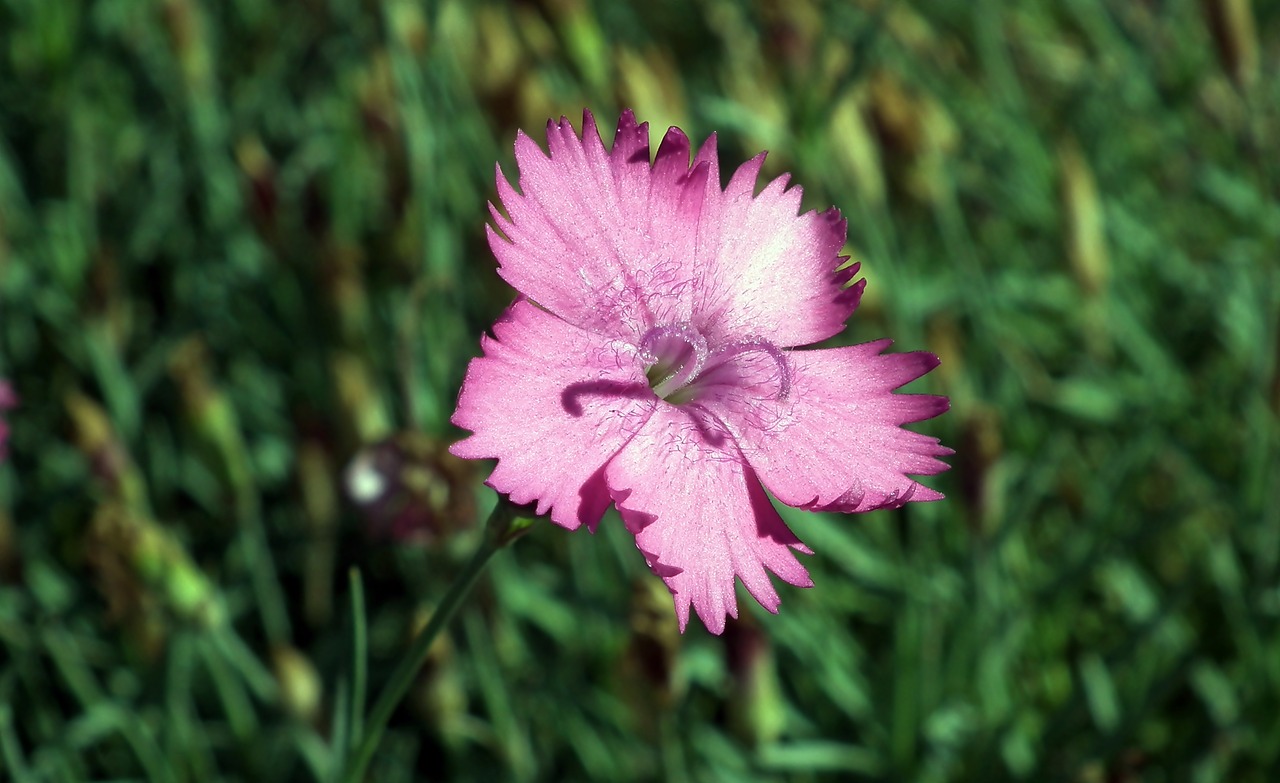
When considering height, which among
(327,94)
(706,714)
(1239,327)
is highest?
(327,94)

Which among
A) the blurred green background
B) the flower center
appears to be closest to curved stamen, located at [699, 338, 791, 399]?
the flower center

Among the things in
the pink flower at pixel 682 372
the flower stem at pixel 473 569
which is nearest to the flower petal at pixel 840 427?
the pink flower at pixel 682 372

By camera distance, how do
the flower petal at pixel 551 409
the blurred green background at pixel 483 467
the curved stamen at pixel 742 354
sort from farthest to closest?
the blurred green background at pixel 483 467, the curved stamen at pixel 742 354, the flower petal at pixel 551 409

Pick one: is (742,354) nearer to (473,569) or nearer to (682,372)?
(682,372)

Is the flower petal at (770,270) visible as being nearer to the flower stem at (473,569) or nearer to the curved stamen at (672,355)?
the curved stamen at (672,355)

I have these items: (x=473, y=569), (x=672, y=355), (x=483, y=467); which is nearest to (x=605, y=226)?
(x=672, y=355)

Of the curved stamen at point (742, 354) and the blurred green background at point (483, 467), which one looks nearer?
the curved stamen at point (742, 354)

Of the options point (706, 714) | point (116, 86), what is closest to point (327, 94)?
point (116, 86)

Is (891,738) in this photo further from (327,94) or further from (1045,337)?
(327,94)
